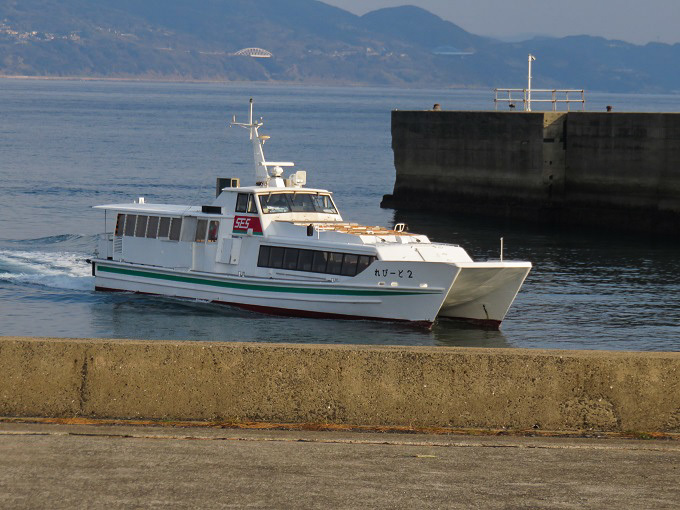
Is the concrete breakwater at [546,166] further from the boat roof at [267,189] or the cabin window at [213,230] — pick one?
the cabin window at [213,230]

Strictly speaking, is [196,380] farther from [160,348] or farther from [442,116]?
[442,116]

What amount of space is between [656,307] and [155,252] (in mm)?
12275

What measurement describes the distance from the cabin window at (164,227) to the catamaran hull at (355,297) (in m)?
0.96

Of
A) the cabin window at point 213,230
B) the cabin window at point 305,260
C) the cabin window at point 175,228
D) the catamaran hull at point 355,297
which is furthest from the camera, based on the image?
the cabin window at point 175,228

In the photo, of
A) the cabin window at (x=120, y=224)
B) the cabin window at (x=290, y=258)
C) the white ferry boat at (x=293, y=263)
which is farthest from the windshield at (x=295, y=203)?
the cabin window at (x=120, y=224)

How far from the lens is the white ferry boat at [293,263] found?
2473 cm

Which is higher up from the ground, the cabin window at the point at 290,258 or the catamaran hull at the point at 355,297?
the cabin window at the point at 290,258

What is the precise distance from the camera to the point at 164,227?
2848 centimetres

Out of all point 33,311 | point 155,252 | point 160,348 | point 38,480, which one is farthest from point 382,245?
point 38,480

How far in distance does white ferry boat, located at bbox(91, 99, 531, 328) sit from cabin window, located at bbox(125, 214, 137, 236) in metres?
0.03

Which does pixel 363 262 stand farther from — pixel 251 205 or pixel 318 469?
pixel 318 469

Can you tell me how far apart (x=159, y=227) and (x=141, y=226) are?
0.67 m

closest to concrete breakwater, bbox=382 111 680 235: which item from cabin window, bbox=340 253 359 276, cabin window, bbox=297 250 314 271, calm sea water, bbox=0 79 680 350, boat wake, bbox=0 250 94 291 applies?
calm sea water, bbox=0 79 680 350

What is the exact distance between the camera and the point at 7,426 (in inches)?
344
